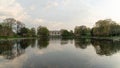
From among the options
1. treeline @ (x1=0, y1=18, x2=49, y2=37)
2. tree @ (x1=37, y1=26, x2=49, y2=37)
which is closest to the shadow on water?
treeline @ (x1=0, y1=18, x2=49, y2=37)

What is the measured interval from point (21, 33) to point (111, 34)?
173 feet

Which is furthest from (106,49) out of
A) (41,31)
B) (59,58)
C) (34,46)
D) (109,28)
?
(41,31)

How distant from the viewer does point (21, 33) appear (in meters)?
101

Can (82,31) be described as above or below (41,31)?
below

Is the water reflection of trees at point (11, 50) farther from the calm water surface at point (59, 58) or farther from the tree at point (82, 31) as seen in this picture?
the tree at point (82, 31)

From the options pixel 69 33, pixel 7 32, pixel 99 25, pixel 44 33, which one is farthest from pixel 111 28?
pixel 69 33

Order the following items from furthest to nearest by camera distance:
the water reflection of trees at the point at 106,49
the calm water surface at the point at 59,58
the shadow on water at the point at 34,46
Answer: the water reflection of trees at the point at 106,49
the shadow on water at the point at 34,46
the calm water surface at the point at 59,58

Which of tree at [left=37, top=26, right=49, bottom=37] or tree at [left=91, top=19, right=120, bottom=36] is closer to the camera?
tree at [left=91, top=19, right=120, bottom=36]

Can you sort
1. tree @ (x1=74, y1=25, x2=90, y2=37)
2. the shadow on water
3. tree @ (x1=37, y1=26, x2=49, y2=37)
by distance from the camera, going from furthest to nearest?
tree @ (x1=74, y1=25, x2=90, y2=37) < tree @ (x1=37, y1=26, x2=49, y2=37) < the shadow on water

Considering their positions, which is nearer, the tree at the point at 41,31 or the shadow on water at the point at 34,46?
the shadow on water at the point at 34,46

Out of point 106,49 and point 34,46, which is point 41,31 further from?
point 106,49

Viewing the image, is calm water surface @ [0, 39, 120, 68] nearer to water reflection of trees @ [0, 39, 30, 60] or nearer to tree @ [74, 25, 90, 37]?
water reflection of trees @ [0, 39, 30, 60]

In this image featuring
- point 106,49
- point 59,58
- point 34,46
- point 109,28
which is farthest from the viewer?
point 109,28

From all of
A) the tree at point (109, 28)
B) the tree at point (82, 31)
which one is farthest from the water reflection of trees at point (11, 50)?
the tree at point (82, 31)
